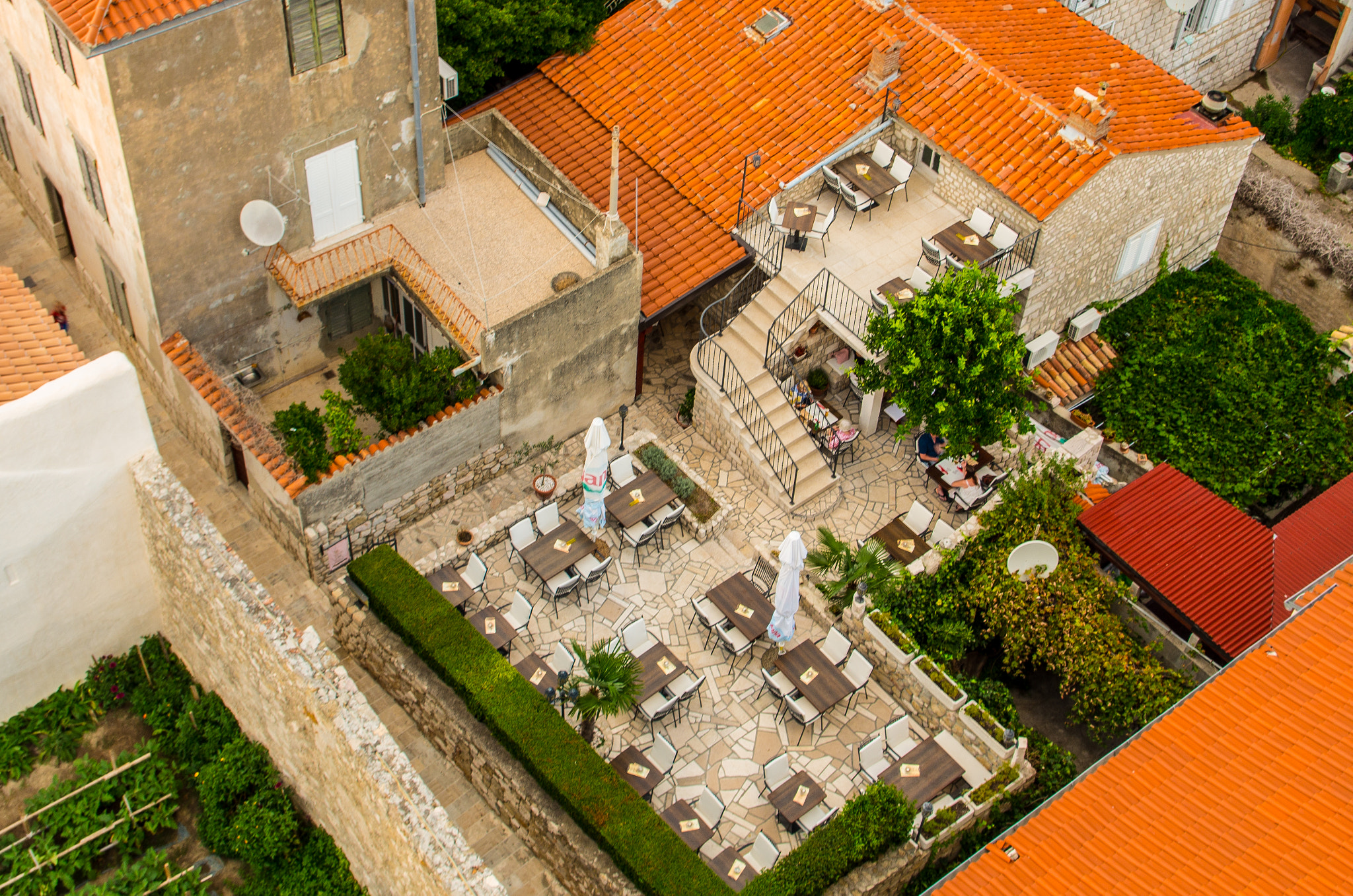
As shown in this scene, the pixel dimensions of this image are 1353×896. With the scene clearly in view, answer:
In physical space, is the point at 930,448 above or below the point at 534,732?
below

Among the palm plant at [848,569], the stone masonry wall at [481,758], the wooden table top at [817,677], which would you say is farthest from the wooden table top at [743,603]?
the stone masonry wall at [481,758]

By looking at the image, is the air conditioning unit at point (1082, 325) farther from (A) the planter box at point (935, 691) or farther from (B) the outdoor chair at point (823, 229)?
(A) the planter box at point (935, 691)

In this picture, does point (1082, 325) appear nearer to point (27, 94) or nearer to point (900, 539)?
point (900, 539)

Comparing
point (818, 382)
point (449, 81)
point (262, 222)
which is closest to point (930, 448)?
point (818, 382)

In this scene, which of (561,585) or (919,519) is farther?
(919,519)

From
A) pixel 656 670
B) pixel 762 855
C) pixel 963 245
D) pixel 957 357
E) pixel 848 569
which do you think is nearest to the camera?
pixel 762 855

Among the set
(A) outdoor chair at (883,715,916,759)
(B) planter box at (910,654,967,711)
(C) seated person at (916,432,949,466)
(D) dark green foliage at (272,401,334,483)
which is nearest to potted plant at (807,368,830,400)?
(C) seated person at (916,432,949,466)

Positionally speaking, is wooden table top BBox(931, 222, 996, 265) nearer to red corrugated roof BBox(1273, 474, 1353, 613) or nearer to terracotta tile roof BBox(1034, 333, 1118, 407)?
terracotta tile roof BBox(1034, 333, 1118, 407)
